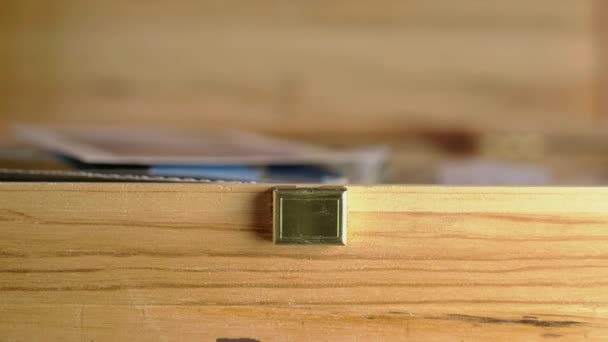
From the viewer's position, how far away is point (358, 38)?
0.97 metres

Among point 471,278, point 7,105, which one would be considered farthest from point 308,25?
point 471,278

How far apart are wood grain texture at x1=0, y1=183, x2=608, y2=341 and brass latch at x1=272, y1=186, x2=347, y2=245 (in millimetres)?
11

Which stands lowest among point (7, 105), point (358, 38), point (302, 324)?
point (302, 324)

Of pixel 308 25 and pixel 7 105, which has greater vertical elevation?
pixel 308 25

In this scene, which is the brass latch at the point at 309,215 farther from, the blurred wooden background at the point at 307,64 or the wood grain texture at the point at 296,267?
the blurred wooden background at the point at 307,64

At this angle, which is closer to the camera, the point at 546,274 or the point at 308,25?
the point at 546,274

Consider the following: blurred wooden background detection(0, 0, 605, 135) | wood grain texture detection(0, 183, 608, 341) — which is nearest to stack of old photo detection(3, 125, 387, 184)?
wood grain texture detection(0, 183, 608, 341)

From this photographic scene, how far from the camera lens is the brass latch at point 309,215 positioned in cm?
43

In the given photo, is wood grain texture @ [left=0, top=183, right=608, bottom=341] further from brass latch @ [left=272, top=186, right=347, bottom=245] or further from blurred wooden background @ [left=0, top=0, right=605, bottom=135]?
blurred wooden background @ [left=0, top=0, right=605, bottom=135]

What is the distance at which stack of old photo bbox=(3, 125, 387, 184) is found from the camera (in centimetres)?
53

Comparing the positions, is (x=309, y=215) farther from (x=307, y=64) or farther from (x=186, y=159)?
(x=307, y=64)

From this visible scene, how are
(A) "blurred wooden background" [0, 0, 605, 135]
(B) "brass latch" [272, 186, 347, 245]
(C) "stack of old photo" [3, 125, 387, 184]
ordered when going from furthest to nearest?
(A) "blurred wooden background" [0, 0, 605, 135] → (C) "stack of old photo" [3, 125, 387, 184] → (B) "brass latch" [272, 186, 347, 245]

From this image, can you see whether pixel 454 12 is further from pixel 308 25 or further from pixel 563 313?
pixel 563 313

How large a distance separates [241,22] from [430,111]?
1.03 feet
